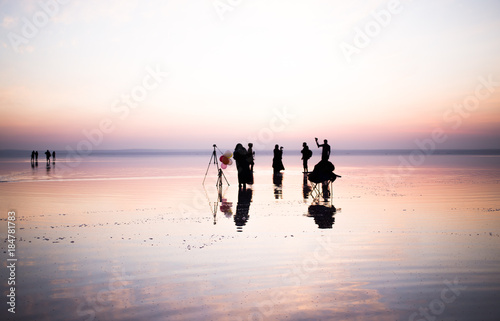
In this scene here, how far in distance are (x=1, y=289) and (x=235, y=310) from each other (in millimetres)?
3388

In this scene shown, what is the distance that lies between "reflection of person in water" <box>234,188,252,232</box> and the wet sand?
5 centimetres

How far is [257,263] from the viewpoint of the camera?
7.15 meters

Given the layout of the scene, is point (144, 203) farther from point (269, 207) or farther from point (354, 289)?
point (354, 289)

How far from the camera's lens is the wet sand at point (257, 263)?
520 centimetres
